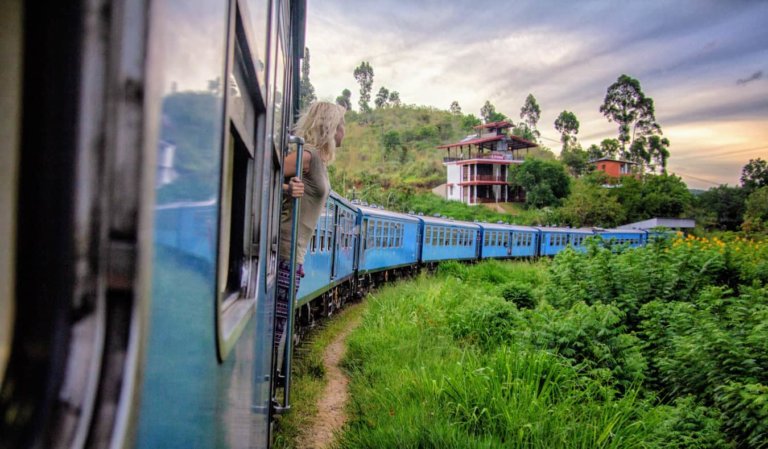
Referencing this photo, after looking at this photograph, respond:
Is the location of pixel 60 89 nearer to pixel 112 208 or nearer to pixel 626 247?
pixel 112 208

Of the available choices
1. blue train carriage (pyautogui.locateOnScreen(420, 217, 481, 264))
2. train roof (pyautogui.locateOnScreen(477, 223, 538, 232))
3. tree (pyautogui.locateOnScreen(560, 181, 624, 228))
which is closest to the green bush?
blue train carriage (pyautogui.locateOnScreen(420, 217, 481, 264))

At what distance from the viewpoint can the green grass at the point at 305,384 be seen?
431 cm

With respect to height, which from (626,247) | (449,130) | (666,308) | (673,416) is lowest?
(673,416)

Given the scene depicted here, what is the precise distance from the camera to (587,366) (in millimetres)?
4695

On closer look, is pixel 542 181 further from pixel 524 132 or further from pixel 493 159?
pixel 524 132

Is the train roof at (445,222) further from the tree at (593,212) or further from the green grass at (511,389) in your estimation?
the tree at (593,212)

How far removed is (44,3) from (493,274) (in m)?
13.0

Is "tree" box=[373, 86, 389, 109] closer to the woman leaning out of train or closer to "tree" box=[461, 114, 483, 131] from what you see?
"tree" box=[461, 114, 483, 131]

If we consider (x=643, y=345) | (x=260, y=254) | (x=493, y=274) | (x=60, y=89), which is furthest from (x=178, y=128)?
(x=493, y=274)

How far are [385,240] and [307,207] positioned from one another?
10.2 metres

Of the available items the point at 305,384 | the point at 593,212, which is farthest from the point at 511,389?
the point at 593,212

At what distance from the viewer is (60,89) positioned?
41cm

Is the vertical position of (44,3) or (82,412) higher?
(44,3)

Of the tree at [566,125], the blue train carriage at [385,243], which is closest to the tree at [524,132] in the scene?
the tree at [566,125]
